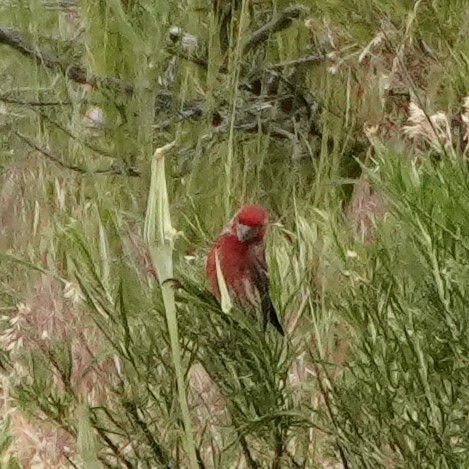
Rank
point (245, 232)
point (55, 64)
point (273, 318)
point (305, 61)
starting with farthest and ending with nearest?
point (305, 61) < point (55, 64) < point (245, 232) < point (273, 318)

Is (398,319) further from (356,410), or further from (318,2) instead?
(318,2)

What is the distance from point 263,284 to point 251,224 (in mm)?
266

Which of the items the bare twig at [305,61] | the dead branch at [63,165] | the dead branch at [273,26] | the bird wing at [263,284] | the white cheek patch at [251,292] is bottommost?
the dead branch at [63,165]

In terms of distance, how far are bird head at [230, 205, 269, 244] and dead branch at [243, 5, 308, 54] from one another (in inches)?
57.4

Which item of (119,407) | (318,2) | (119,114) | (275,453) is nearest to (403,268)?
(275,453)

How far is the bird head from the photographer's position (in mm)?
2014

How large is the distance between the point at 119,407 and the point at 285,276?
0.32m

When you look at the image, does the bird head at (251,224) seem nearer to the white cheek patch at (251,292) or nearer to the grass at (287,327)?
the grass at (287,327)

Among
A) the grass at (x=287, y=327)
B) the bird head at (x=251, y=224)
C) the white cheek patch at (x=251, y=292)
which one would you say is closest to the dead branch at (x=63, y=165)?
the grass at (x=287, y=327)

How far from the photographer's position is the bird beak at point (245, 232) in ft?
6.57

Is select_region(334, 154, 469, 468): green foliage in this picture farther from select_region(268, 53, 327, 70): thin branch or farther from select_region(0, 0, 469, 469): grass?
select_region(268, 53, 327, 70): thin branch

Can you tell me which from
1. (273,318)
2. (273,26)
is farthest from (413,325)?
(273,26)

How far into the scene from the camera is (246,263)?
1.83 metres

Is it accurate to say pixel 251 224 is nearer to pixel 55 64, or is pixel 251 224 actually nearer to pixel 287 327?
pixel 287 327
